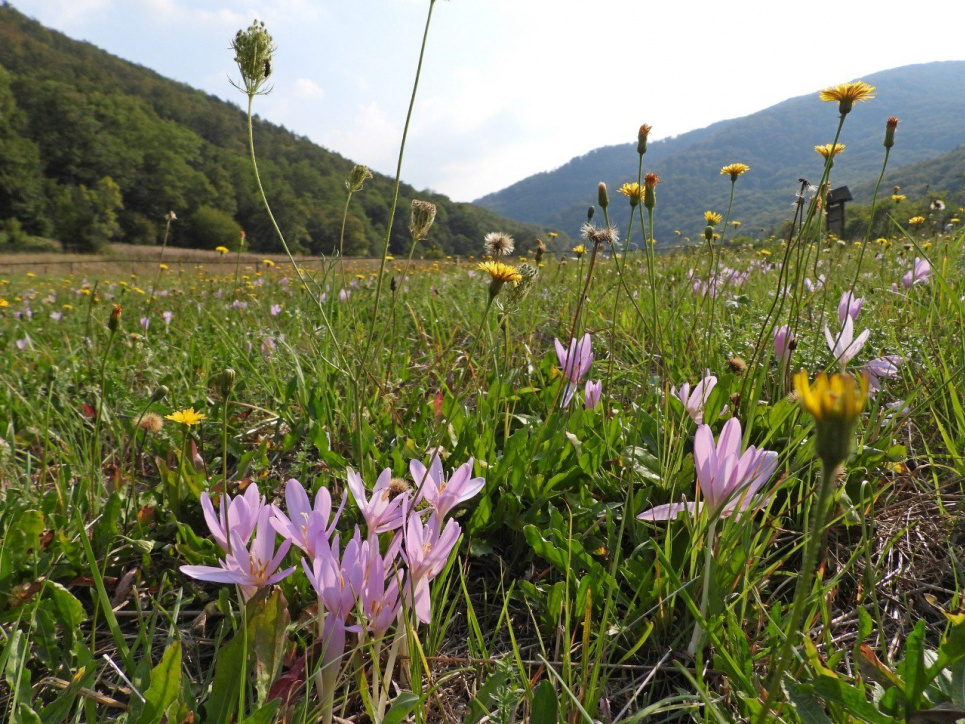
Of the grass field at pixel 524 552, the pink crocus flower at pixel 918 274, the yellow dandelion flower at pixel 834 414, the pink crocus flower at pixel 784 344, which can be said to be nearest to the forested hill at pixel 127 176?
the pink crocus flower at pixel 918 274

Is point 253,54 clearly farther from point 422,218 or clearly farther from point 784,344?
point 784,344

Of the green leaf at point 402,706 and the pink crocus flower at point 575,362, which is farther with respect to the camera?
the pink crocus flower at point 575,362

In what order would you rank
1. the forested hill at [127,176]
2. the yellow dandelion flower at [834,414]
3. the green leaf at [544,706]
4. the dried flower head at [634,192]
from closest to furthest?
the yellow dandelion flower at [834,414], the green leaf at [544,706], the dried flower head at [634,192], the forested hill at [127,176]

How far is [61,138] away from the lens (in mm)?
50750

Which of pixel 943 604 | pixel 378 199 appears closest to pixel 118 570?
pixel 943 604

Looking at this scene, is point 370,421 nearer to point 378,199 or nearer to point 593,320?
point 593,320

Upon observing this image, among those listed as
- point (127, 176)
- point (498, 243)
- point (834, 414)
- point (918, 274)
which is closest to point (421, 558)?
point (834, 414)

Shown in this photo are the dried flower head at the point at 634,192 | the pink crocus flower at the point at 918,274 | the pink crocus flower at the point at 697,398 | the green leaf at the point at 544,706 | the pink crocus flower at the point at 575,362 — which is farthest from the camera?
the pink crocus flower at the point at 918,274

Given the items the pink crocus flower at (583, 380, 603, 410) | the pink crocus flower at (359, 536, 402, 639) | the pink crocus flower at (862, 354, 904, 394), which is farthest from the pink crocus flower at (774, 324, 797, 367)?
the pink crocus flower at (359, 536, 402, 639)

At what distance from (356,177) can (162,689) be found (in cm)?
109

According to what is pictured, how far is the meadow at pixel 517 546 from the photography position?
28.9 inches

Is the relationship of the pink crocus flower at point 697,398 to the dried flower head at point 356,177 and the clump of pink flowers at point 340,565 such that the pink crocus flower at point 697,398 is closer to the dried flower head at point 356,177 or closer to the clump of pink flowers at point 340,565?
the clump of pink flowers at point 340,565

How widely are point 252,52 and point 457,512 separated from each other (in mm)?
1082

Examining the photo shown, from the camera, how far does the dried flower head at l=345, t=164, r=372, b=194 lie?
4.43 feet
